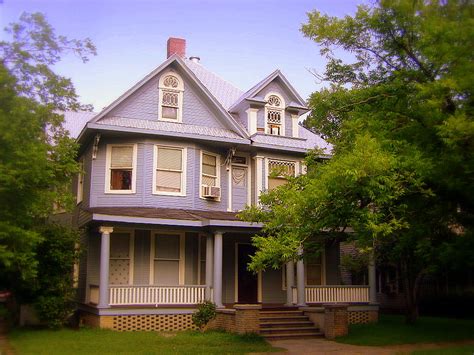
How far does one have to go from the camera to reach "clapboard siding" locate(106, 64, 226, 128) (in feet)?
68.2

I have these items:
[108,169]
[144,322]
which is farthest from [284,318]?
[108,169]

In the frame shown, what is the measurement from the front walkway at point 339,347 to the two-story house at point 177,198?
3200 millimetres

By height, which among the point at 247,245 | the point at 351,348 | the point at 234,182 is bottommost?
the point at 351,348

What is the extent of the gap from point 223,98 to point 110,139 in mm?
6540

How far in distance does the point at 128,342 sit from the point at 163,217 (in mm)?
4788

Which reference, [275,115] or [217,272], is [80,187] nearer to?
[217,272]

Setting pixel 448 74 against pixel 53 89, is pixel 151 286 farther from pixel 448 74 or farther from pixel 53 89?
pixel 448 74

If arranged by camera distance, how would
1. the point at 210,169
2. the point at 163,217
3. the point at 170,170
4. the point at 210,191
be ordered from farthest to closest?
the point at 210,169
the point at 210,191
the point at 170,170
the point at 163,217

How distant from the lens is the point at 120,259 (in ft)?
66.3

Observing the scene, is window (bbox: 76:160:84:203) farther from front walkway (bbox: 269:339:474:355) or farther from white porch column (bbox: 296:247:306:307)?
front walkway (bbox: 269:339:474:355)

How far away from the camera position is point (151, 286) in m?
18.8

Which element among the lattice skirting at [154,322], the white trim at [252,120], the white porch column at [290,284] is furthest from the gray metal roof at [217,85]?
the lattice skirting at [154,322]

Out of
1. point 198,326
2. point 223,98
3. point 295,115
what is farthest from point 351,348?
point 223,98

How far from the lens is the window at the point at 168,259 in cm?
2052
